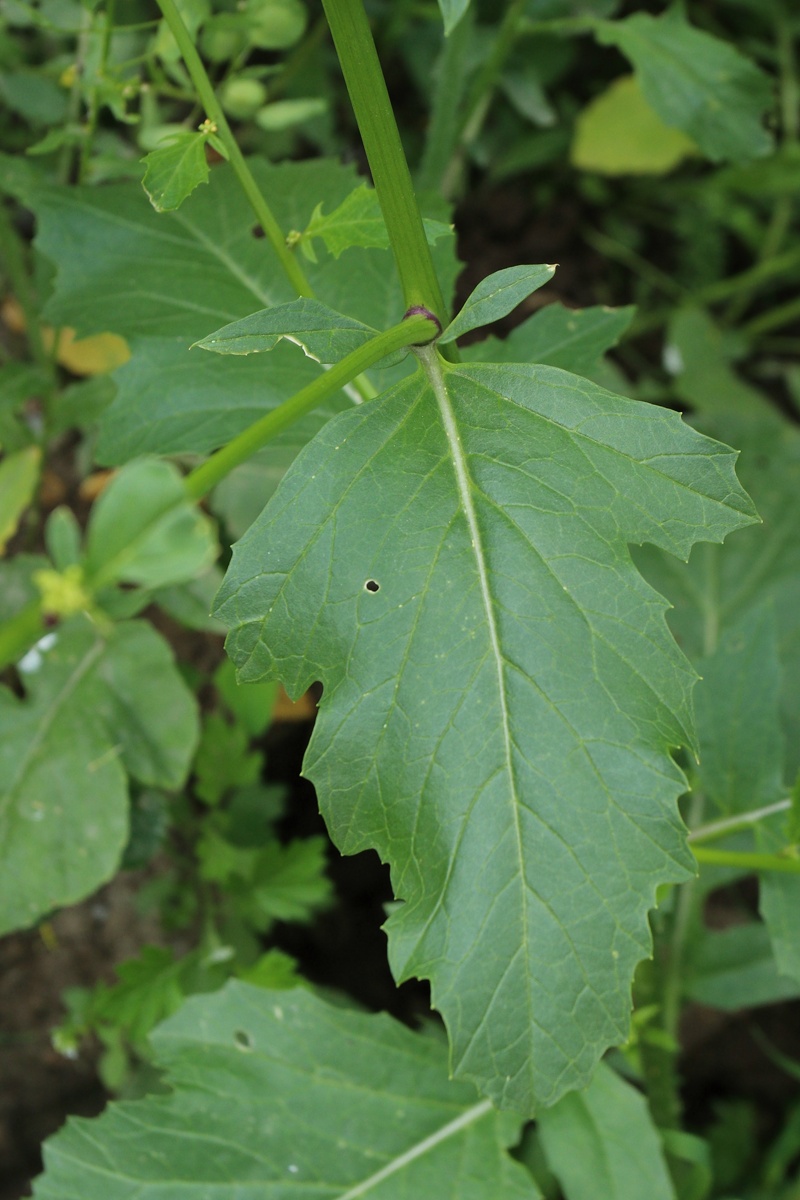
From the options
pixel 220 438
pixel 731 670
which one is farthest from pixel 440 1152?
pixel 220 438

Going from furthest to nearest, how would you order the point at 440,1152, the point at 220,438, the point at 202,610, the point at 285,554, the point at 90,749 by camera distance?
the point at 202,610, the point at 90,749, the point at 440,1152, the point at 220,438, the point at 285,554

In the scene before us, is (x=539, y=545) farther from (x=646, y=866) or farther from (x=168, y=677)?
(x=168, y=677)

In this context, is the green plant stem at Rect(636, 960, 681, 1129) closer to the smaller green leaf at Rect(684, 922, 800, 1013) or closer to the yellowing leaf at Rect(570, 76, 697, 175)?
the smaller green leaf at Rect(684, 922, 800, 1013)

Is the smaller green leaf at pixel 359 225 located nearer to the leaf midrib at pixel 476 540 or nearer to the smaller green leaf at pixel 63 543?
the leaf midrib at pixel 476 540

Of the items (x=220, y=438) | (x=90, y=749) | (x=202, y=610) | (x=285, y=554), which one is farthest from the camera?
(x=202, y=610)

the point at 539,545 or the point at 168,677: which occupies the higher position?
the point at 539,545

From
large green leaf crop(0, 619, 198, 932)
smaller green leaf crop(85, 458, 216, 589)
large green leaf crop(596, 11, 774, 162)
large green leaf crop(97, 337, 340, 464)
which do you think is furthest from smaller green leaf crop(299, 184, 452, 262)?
large green leaf crop(596, 11, 774, 162)
